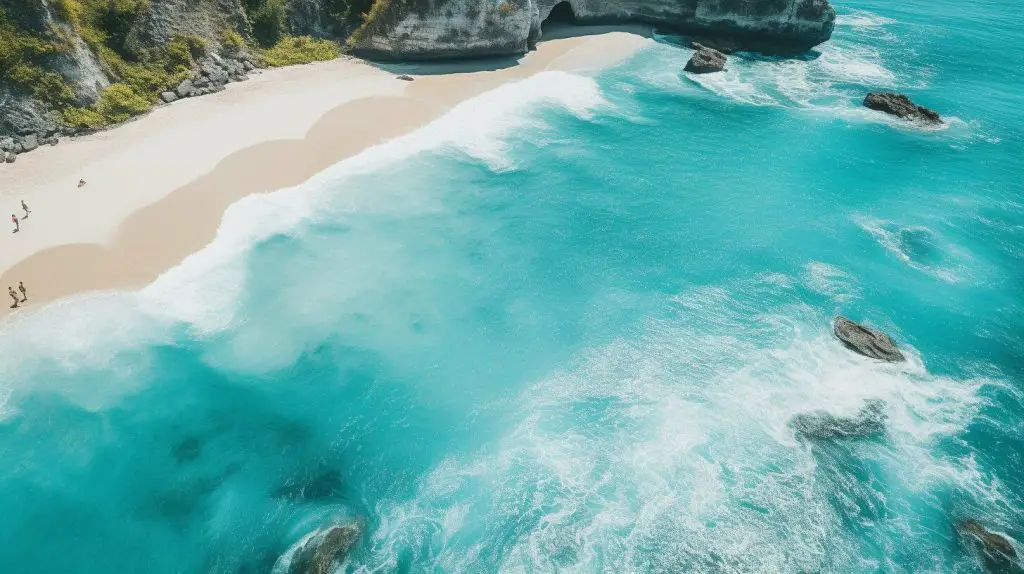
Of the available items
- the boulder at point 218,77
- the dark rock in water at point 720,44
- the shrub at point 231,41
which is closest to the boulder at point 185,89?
the boulder at point 218,77

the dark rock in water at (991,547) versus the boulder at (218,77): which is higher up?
the boulder at (218,77)

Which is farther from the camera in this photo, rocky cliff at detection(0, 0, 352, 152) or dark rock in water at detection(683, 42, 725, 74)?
dark rock in water at detection(683, 42, 725, 74)

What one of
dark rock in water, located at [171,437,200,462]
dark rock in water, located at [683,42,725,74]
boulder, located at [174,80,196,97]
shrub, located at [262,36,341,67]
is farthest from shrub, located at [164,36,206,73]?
dark rock in water, located at [683,42,725,74]

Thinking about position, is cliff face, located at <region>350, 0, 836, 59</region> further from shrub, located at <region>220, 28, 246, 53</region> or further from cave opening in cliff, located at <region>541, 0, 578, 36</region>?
shrub, located at <region>220, 28, 246, 53</region>

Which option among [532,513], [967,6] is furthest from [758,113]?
[967,6]

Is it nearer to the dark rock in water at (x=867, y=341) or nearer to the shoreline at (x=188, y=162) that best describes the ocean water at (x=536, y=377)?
the dark rock in water at (x=867, y=341)

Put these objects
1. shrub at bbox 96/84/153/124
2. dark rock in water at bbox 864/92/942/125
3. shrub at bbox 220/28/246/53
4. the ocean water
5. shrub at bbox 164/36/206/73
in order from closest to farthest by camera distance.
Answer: the ocean water, shrub at bbox 96/84/153/124, shrub at bbox 164/36/206/73, shrub at bbox 220/28/246/53, dark rock in water at bbox 864/92/942/125
